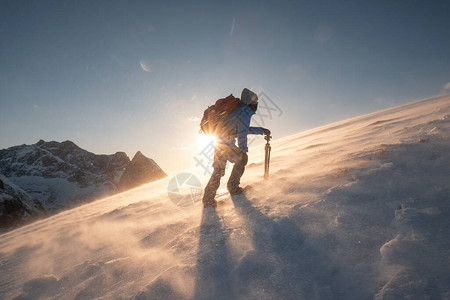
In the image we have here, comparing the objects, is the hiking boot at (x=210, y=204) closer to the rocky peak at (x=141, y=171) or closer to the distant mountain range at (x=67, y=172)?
Result: the rocky peak at (x=141, y=171)

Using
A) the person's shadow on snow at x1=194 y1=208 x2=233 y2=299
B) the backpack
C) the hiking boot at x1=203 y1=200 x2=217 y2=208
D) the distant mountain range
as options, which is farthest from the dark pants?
the distant mountain range

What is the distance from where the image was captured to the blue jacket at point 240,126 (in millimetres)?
4203

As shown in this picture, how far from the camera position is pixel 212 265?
1969 mm

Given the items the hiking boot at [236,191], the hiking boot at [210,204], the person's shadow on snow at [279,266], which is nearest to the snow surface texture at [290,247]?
the person's shadow on snow at [279,266]

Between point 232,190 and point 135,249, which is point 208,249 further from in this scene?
point 232,190

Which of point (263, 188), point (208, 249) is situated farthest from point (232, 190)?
point (208, 249)

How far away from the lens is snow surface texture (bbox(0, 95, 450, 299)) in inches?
59.5

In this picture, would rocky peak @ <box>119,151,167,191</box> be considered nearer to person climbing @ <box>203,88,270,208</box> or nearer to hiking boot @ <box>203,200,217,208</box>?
person climbing @ <box>203,88,270,208</box>

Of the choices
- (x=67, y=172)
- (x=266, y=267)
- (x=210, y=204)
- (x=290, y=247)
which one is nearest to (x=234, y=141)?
(x=210, y=204)

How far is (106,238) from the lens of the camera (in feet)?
10.8

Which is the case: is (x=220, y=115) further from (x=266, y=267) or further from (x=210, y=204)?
(x=266, y=267)

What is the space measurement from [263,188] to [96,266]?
9.33 feet

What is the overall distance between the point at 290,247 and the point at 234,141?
269 centimetres

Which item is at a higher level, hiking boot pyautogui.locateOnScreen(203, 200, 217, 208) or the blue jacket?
the blue jacket
